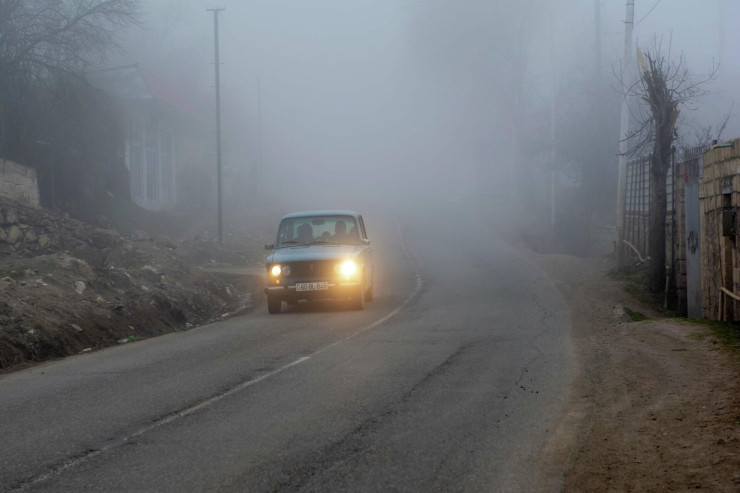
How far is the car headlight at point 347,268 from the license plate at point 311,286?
38 centimetres

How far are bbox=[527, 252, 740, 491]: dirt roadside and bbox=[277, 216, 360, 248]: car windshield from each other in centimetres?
593

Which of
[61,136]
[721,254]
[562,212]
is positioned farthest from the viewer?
[562,212]

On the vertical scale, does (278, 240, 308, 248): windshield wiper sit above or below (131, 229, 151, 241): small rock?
below

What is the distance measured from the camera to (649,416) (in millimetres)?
7320

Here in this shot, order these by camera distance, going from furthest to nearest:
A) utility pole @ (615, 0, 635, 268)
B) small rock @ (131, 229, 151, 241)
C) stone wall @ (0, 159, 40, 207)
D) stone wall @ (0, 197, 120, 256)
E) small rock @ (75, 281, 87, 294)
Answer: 1. small rock @ (131, 229, 151, 241)
2. utility pole @ (615, 0, 635, 268)
3. stone wall @ (0, 159, 40, 207)
4. stone wall @ (0, 197, 120, 256)
5. small rock @ (75, 281, 87, 294)

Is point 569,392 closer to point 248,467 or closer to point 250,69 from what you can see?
point 248,467

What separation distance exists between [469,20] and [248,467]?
5339 cm

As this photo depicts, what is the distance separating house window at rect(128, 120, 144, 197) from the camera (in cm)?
4229

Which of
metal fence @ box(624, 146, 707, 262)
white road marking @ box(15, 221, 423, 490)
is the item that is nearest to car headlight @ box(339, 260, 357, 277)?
white road marking @ box(15, 221, 423, 490)

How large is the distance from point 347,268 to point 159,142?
33.4m

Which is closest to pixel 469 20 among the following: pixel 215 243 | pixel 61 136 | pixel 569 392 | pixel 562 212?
pixel 562 212

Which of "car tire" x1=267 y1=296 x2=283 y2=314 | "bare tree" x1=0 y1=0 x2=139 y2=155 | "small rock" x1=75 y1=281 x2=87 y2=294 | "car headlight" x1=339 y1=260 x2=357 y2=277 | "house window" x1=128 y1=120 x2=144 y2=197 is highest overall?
"bare tree" x1=0 y1=0 x2=139 y2=155

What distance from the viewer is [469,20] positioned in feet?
184

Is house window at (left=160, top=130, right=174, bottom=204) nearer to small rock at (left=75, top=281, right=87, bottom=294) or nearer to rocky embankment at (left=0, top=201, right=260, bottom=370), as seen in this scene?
rocky embankment at (left=0, top=201, right=260, bottom=370)
